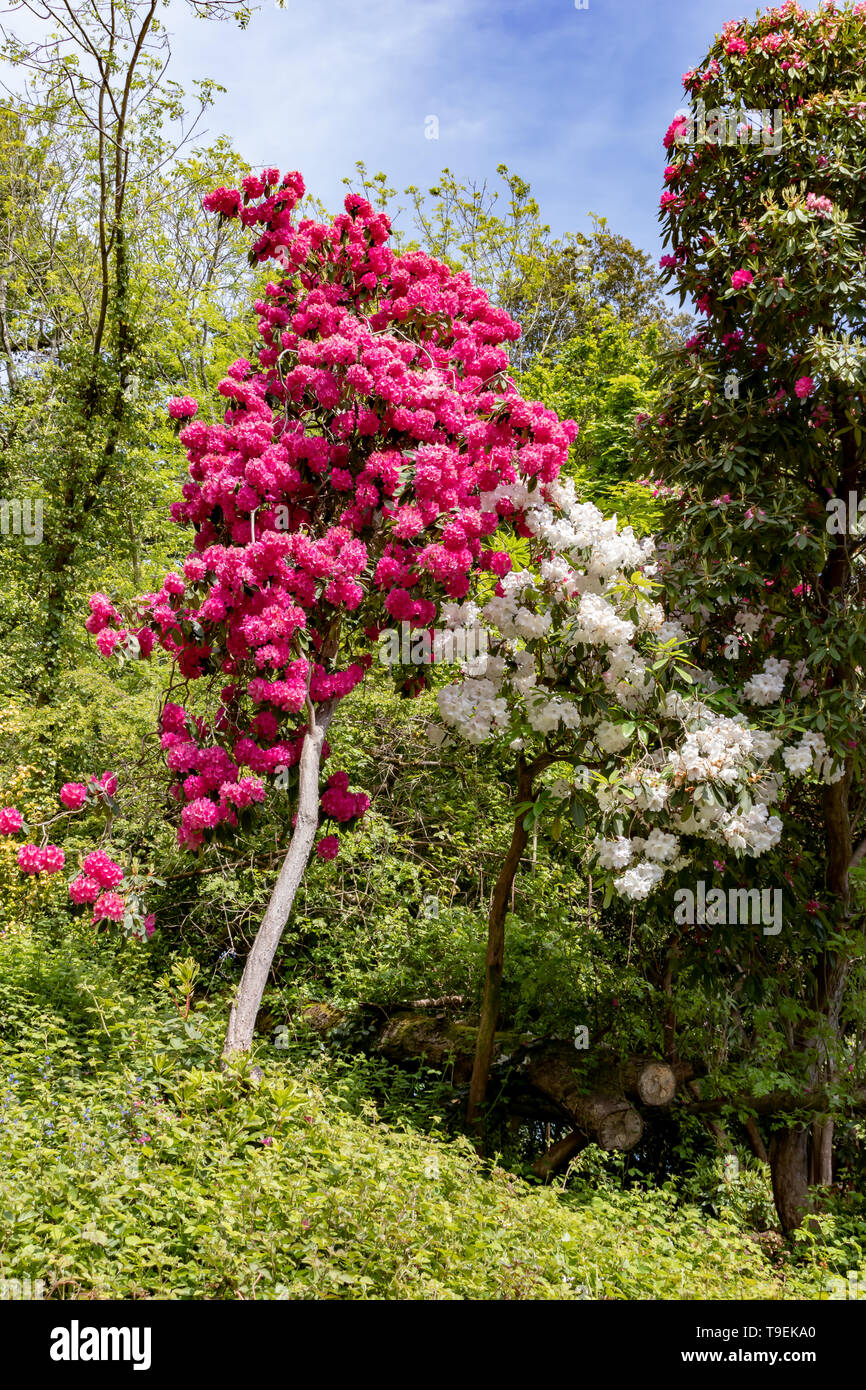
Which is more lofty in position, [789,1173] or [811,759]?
[811,759]

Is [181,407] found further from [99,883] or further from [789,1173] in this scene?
[789,1173]

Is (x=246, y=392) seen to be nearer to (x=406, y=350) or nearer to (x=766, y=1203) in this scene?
(x=406, y=350)

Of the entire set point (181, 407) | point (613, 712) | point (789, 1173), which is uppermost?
point (181, 407)

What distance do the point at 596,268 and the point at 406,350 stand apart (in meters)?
20.0

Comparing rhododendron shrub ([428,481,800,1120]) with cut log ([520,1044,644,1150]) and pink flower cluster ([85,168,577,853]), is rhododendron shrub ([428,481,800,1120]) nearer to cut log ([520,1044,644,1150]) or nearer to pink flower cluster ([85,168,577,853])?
pink flower cluster ([85,168,577,853])

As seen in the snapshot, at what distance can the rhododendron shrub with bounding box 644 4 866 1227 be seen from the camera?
4457 millimetres

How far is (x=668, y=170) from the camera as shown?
203 inches

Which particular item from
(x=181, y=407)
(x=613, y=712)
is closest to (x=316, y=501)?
(x=181, y=407)

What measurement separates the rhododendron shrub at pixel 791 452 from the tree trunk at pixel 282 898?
189cm

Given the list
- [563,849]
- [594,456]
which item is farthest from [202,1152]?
[594,456]

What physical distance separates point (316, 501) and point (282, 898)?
2.01 metres

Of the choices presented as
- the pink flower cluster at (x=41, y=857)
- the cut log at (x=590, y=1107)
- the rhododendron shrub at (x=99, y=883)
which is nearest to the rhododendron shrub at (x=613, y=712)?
the cut log at (x=590, y=1107)

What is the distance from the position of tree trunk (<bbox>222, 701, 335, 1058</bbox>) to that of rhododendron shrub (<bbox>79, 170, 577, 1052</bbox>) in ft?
0.03

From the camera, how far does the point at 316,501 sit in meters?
5.11
